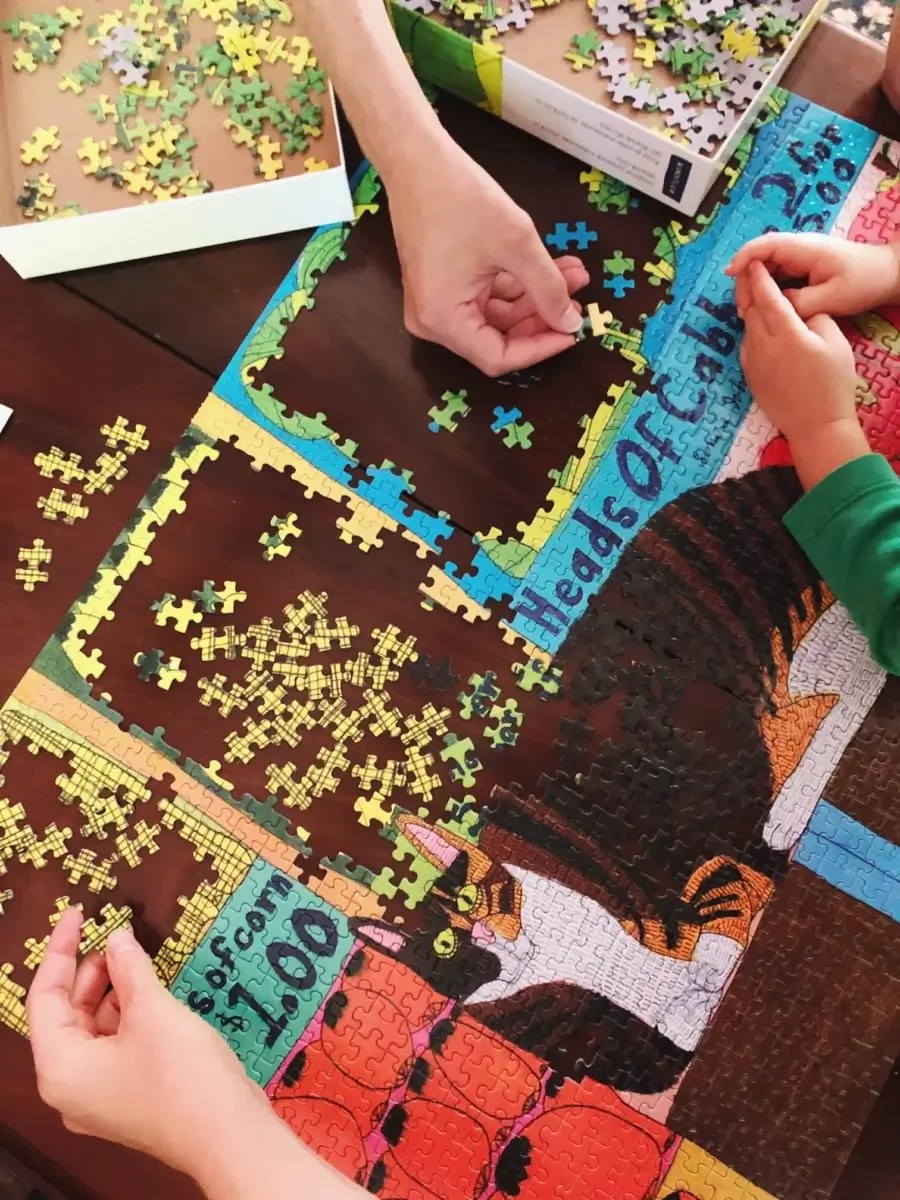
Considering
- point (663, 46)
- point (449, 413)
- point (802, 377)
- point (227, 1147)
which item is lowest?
point (227, 1147)

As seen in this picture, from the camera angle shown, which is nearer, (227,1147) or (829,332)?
(227,1147)

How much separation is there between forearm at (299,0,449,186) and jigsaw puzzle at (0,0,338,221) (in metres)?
0.08

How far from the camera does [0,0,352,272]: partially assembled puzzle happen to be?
42.8 inches

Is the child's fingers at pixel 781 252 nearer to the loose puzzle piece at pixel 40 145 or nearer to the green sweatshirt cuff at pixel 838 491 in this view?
the green sweatshirt cuff at pixel 838 491

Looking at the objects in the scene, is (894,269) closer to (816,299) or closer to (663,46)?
(816,299)

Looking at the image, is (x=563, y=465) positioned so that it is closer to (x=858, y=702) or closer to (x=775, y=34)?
(x=858, y=702)

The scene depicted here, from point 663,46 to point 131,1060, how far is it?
1.20 m

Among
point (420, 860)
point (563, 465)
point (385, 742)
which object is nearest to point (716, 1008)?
point (420, 860)

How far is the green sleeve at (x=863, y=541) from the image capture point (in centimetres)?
97

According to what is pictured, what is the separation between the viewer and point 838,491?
100 centimetres

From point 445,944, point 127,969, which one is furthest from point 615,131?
point 127,969

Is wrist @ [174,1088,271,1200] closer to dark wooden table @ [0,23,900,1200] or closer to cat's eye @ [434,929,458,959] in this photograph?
cat's eye @ [434,929,458,959]

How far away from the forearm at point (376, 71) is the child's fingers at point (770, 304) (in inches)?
14.9

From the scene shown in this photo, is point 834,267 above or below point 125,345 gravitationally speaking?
above
